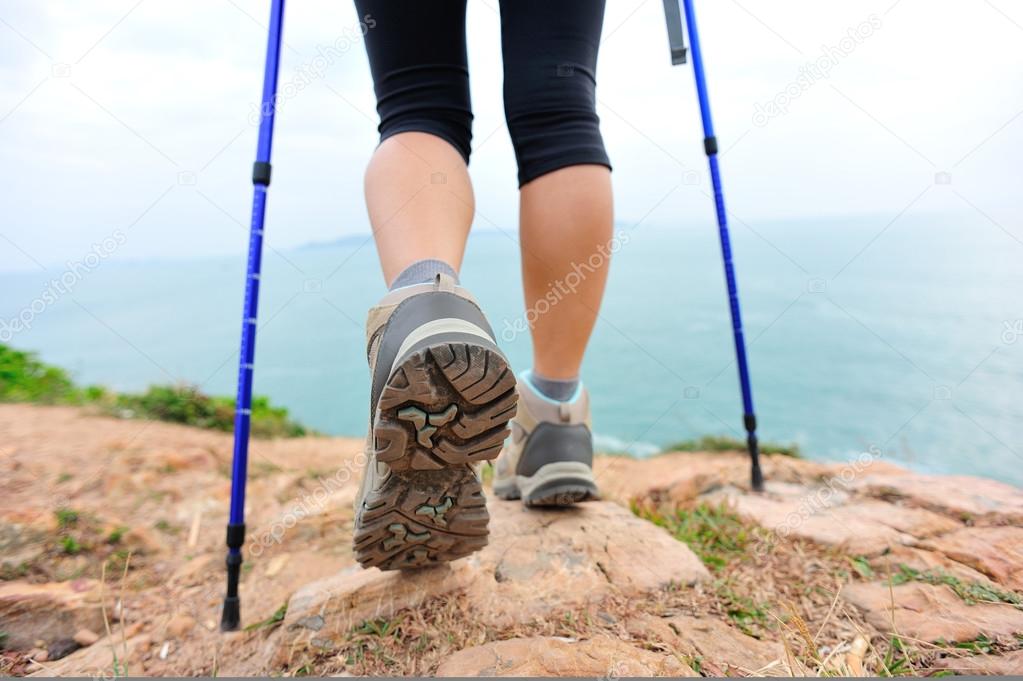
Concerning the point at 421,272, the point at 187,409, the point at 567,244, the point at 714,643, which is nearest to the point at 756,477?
the point at 714,643

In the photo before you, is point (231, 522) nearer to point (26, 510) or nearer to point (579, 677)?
point (26, 510)

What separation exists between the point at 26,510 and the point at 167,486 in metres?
0.46

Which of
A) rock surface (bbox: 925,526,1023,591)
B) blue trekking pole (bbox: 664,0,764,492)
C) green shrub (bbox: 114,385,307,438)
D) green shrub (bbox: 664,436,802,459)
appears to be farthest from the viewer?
green shrub (bbox: 664,436,802,459)

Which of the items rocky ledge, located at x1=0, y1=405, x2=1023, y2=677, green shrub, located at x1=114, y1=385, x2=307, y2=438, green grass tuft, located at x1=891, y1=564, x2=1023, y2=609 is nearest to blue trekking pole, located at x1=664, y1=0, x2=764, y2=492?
rocky ledge, located at x1=0, y1=405, x2=1023, y2=677

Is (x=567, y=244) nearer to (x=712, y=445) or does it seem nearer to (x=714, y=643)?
(x=714, y=643)

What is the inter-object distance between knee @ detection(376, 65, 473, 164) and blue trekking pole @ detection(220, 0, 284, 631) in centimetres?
52

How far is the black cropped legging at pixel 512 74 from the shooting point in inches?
37.7

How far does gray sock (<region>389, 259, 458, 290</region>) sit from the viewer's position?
0.81m

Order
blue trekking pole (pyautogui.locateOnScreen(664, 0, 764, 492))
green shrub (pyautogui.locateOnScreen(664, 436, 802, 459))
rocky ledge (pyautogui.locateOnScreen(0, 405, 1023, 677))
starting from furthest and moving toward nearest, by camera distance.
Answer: green shrub (pyautogui.locateOnScreen(664, 436, 802, 459)) → blue trekking pole (pyautogui.locateOnScreen(664, 0, 764, 492)) → rocky ledge (pyautogui.locateOnScreen(0, 405, 1023, 677))

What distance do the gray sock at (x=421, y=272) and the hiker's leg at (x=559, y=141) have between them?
254 mm

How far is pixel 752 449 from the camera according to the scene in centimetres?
184

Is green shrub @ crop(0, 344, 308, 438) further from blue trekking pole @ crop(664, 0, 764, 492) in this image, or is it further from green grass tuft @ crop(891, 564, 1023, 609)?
green grass tuft @ crop(891, 564, 1023, 609)

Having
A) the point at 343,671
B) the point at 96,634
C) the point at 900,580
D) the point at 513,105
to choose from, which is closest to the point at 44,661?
the point at 96,634

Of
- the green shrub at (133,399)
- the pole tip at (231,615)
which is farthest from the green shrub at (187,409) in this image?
the pole tip at (231,615)
